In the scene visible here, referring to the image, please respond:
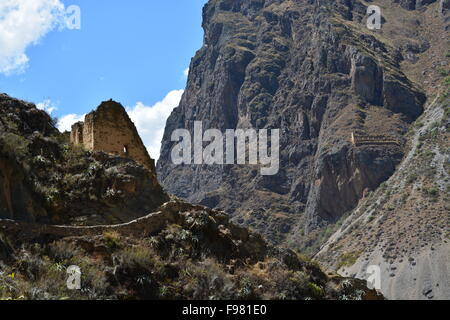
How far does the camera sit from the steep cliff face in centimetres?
13862

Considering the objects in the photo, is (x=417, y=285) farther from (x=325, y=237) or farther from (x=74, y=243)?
(x=74, y=243)

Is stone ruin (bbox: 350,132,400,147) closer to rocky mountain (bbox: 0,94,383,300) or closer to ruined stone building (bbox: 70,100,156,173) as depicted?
ruined stone building (bbox: 70,100,156,173)

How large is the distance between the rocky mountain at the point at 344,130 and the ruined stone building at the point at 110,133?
187 feet

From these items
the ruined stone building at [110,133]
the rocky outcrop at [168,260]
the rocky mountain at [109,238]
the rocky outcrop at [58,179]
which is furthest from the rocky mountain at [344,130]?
the rocky outcrop at [58,179]

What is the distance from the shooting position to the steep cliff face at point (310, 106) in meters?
139

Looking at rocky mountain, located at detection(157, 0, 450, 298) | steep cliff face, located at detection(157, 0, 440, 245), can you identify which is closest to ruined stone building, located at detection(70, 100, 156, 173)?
rocky mountain, located at detection(157, 0, 450, 298)

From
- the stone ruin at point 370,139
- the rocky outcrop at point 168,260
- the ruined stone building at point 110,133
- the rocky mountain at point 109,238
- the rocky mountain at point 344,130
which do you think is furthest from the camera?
the stone ruin at point 370,139

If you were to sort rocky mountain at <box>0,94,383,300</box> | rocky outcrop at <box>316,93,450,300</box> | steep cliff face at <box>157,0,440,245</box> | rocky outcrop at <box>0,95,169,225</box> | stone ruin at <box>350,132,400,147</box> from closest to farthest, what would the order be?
rocky mountain at <box>0,94,383,300</box>
rocky outcrop at <box>0,95,169,225</box>
rocky outcrop at <box>316,93,450,300</box>
stone ruin at <box>350,132,400,147</box>
steep cliff face at <box>157,0,440,245</box>

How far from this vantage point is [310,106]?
16288 cm

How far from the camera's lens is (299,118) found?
16338 centimetres

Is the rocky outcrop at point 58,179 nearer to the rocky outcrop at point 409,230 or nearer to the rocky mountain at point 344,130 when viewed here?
the rocky outcrop at point 409,230

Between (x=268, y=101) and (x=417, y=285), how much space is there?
326 ft

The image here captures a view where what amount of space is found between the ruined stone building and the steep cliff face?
3936 inches
